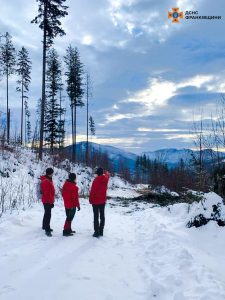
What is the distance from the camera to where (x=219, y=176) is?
34.6 ft

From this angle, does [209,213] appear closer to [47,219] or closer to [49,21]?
[47,219]

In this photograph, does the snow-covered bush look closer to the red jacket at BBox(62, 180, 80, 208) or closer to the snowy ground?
the snowy ground

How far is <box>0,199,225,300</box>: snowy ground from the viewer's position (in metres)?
4.81

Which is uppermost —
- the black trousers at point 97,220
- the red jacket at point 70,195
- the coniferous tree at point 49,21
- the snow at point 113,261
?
the coniferous tree at point 49,21

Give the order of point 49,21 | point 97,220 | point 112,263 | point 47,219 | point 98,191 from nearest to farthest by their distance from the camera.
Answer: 1. point 112,263
2. point 47,219
3. point 97,220
4. point 98,191
5. point 49,21

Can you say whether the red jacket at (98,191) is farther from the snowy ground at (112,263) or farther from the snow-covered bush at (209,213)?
the snow-covered bush at (209,213)

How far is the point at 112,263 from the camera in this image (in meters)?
6.45

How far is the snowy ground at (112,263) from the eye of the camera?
4.81 metres

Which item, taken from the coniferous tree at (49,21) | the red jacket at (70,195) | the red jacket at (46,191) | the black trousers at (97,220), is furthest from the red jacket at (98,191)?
the coniferous tree at (49,21)

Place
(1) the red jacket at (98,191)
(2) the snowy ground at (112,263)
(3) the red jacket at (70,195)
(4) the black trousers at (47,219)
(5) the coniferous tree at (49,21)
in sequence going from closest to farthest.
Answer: (2) the snowy ground at (112,263) < (4) the black trousers at (47,219) < (3) the red jacket at (70,195) < (1) the red jacket at (98,191) < (5) the coniferous tree at (49,21)

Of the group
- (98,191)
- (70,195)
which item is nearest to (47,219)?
(70,195)

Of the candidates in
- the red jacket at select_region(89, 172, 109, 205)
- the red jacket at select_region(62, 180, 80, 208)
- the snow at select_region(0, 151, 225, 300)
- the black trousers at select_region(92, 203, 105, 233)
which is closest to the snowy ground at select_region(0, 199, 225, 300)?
the snow at select_region(0, 151, 225, 300)

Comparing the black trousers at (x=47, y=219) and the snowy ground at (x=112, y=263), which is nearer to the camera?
the snowy ground at (x=112, y=263)

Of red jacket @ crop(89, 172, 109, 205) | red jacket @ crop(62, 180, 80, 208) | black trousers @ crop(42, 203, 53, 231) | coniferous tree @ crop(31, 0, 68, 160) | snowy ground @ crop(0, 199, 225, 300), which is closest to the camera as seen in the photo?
snowy ground @ crop(0, 199, 225, 300)
